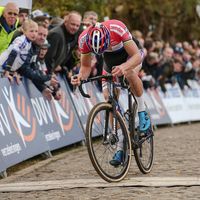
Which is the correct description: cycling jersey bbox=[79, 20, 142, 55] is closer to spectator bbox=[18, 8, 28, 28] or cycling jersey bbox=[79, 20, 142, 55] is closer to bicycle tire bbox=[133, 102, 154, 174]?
bicycle tire bbox=[133, 102, 154, 174]

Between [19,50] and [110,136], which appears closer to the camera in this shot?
[110,136]

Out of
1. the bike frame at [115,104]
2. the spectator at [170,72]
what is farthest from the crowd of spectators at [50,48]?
the bike frame at [115,104]

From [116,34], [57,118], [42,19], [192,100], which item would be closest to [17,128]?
[57,118]

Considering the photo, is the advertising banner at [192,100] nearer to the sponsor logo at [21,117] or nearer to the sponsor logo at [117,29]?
the sponsor logo at [21,117]

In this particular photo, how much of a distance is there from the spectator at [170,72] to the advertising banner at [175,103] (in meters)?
0.19

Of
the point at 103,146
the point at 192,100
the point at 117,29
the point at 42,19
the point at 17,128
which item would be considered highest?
the point at 42,19

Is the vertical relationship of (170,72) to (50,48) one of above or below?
below

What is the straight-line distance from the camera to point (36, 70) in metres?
7.88

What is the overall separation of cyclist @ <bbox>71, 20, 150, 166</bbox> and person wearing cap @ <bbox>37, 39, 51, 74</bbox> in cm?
256

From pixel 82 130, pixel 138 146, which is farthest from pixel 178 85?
pixel 138 146

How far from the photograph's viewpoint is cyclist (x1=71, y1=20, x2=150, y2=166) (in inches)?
191

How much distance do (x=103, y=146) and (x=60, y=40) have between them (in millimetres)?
4187

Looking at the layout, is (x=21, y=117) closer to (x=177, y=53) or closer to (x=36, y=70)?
(x=36, y=70)

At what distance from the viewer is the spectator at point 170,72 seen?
14.2 metres
